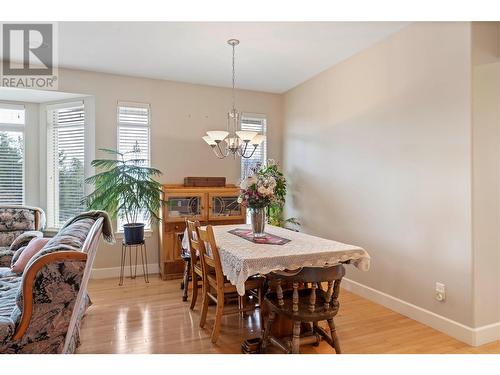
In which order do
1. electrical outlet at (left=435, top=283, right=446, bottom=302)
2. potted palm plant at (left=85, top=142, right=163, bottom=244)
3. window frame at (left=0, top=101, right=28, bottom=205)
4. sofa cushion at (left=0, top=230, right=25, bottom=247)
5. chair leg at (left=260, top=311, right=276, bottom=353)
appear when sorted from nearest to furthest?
chair leg at (left=260, top=311, right=276, bottom=353) < electrical outlet at (left=435, top=283, right=446, bottom=302) < sofa cushion at (left=0, top=230, right=25, bottom=247) < potted palm plant at (left=85, top=142, right=163, bottom=244) < window frame at (left=0, top=101, right=28, bottom=205)

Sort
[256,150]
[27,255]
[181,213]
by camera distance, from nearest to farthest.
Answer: [27,255], [181,213], [256,150]

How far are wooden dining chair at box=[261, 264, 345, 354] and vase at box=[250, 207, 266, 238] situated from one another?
0.68m

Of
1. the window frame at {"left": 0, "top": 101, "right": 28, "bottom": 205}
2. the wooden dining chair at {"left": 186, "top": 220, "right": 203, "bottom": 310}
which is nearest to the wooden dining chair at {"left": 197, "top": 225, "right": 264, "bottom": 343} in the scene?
the wooden dining chair at {"left": 186, "top": 220, "right": 203, "bottom": 310}

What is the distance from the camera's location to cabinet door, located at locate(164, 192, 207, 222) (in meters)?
4.43

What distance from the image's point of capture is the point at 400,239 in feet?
10.8

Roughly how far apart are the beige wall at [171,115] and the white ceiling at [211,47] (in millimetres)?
196

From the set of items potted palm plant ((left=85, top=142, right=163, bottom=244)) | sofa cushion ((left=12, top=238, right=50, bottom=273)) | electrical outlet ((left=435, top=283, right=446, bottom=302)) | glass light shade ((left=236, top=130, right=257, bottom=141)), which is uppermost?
glass light shade ((left=236, top=130, right=257, bottom=141))

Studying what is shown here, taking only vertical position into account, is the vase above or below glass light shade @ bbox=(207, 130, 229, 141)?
below

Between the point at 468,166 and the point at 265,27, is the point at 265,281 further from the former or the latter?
the point at 265,27

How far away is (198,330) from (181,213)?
6.28ft

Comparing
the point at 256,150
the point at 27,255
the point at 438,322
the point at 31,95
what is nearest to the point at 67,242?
the point at 27,255

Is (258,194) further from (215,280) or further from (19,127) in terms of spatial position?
(19,127)

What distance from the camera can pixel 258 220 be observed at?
9.98 feet

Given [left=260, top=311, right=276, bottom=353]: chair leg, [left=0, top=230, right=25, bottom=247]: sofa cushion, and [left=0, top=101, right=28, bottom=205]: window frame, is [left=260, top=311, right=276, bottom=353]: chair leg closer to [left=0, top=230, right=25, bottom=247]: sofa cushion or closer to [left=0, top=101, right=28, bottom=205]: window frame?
[left=0, top=230, right=25, bottom=247]: sofa cushion
